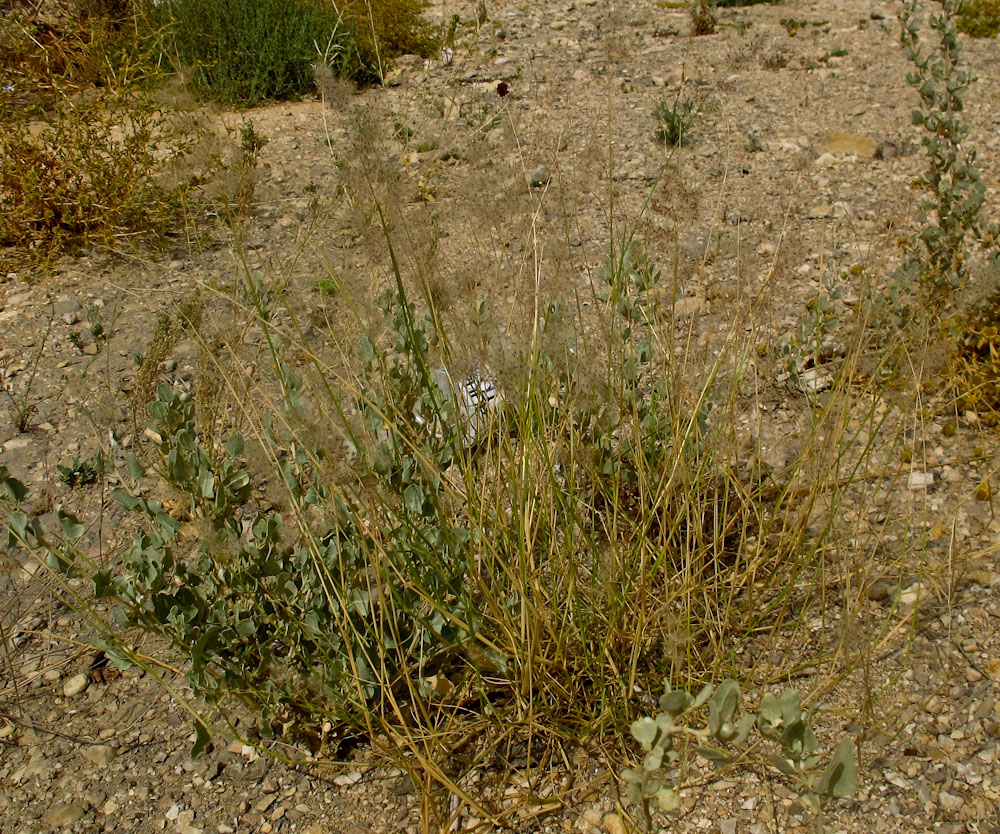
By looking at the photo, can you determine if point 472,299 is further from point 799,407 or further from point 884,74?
point 884,74

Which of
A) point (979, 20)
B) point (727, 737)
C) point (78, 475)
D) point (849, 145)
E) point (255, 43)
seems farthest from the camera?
point (979, 20)

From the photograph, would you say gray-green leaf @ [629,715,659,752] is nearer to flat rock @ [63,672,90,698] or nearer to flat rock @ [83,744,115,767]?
flat rock @ [83,744,115,767]

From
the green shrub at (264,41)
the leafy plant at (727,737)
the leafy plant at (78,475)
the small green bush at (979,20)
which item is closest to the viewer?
the leafy plant at (727,737)

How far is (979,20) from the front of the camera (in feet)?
20.1

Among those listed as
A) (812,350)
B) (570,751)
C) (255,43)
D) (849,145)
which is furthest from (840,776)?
(255,43)

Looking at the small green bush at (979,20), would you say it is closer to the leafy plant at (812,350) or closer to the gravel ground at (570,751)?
the gravel ground at (570,751)

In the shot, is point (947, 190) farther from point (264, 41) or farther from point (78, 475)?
point (264, 41)

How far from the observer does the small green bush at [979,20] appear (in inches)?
237

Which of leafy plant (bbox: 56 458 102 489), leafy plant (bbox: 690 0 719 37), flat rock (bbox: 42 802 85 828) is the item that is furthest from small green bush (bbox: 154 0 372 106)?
flat rock (bbox: 42 802 85 828)

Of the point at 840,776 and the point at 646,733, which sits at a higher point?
the point at 646,733

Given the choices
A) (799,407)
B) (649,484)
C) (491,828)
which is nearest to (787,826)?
(491,828)

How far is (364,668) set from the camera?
Answer: 179 centimetres

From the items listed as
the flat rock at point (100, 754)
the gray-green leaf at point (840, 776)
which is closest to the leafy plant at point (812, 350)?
the gray-green leaf at point (840, 776)

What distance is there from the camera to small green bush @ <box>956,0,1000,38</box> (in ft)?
19.8
